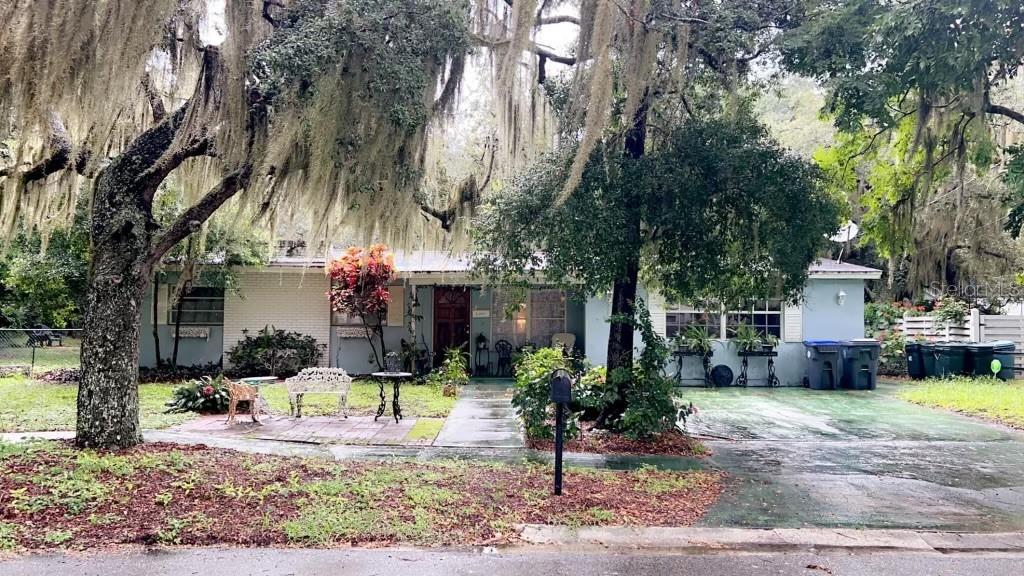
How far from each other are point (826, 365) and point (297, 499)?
40.2 feet

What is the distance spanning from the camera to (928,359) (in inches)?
600

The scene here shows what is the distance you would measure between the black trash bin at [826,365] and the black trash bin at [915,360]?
286 centimetres

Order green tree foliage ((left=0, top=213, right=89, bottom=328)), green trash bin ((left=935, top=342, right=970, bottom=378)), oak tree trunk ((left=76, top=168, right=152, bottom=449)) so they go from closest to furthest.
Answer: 1. oak tree trunk ((left=76, top=168, right=152, bottom=449))
2. green tree foliage ((left=0, top=213, right=89, bottom=328))
3. green trash bin ((left=935, top=342, right=970, bottom=378))

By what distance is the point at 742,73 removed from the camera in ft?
24.2

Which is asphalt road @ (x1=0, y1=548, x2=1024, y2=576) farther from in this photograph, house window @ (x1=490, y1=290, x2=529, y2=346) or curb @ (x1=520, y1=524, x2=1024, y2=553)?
house window @ (x1=490, y1=290, x2=529, y2=346)

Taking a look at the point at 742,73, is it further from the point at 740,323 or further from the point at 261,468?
the point at 740,323

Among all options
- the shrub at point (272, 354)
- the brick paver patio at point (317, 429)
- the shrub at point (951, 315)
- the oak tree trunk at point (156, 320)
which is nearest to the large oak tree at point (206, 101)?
the brick paver patio at point (317, 429)

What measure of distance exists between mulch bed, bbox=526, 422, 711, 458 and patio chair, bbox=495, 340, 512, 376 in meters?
7.39

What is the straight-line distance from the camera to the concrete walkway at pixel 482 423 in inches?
308

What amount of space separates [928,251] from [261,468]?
21.4 metres

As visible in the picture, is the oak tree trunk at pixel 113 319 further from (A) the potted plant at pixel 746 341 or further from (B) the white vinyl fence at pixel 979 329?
(B) the white vinyl fence at pixel 979 329

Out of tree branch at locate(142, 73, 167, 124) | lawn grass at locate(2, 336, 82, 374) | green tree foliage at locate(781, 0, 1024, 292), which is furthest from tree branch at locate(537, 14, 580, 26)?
lawn grass at locate(2, 336, 82, 374)

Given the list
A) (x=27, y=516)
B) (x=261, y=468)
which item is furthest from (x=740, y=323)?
(x=27, y=516)

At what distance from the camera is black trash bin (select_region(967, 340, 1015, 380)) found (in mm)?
14445
